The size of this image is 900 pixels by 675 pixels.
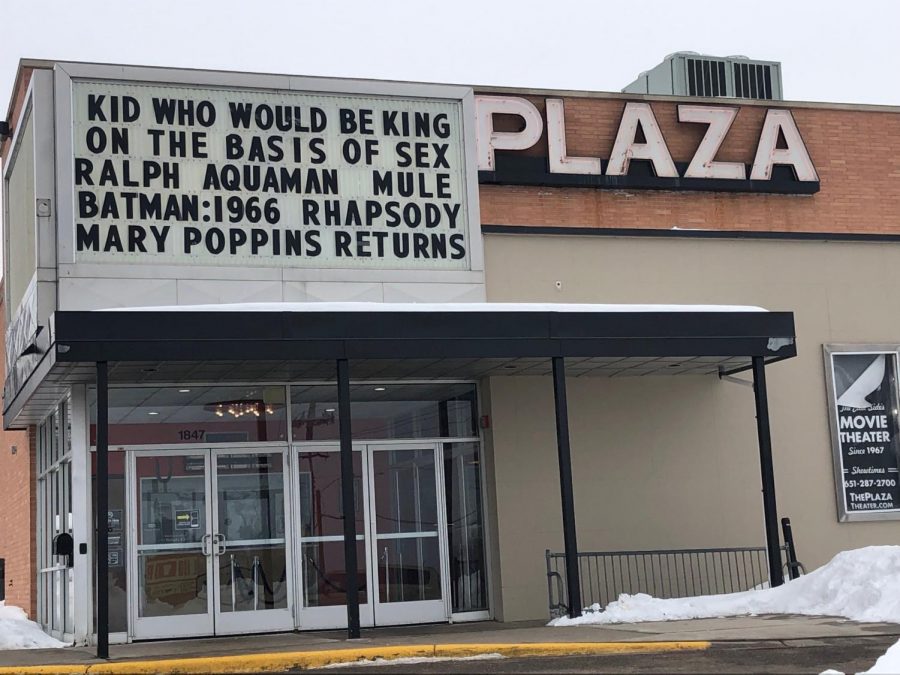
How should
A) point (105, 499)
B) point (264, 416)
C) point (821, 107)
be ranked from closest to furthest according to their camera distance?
point (105, 499), point (264, 416), point (821, 107)

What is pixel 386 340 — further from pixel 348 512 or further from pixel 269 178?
pixel 269 178

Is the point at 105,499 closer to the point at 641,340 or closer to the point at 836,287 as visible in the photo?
the point at 641,340

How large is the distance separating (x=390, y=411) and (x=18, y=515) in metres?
8.57

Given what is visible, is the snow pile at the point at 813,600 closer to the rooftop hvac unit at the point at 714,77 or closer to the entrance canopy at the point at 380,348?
the entrance canopy at the point at 380,348

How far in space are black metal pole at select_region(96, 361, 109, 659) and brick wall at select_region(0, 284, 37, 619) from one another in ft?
23.7

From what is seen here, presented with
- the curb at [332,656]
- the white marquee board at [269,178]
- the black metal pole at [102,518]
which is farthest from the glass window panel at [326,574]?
the curb at [332,656]

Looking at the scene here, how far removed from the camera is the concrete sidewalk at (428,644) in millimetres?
12648

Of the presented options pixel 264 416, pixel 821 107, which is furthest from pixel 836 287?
pixel 264 416

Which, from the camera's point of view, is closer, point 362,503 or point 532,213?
point 362,503

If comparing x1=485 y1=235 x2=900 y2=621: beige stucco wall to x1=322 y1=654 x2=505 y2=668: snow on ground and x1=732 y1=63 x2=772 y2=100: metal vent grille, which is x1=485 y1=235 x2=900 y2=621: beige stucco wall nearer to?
x1=732 y1=63 x2=772 y2=100: metal vent grille

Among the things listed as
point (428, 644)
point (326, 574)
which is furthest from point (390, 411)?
point (428, 644)

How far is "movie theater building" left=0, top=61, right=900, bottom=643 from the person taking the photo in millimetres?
16406

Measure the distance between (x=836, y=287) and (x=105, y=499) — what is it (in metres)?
11.6

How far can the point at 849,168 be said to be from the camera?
819 inches
